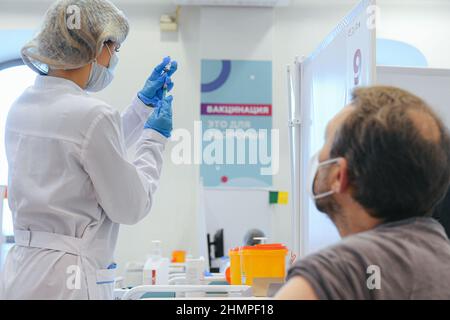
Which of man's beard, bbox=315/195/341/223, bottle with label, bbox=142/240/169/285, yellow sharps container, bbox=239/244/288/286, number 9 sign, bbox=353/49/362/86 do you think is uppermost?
number 9 sign, bbox=353/49/362/86

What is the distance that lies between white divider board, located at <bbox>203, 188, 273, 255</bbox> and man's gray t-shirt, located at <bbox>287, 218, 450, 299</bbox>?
343cm

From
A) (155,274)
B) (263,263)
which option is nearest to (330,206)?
(263,263)

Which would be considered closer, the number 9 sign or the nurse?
the nurse

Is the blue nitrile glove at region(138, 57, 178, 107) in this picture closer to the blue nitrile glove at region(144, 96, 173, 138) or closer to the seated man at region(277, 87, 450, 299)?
the blue nitrile glove at region(144, 96, 173, 138)

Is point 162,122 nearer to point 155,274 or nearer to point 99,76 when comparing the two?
point 99,76

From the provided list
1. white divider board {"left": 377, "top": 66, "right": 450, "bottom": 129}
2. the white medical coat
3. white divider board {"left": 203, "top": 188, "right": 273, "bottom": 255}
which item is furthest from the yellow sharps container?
white divider board {"left": 203, "top": 188, "right": 273, "bottom": 255}

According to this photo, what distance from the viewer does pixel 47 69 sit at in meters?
1.57

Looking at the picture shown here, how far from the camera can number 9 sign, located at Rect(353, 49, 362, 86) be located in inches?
70.6

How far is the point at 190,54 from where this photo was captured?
4.74 m

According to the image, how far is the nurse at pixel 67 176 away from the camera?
1402 mm

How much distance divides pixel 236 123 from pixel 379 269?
380 centimetres

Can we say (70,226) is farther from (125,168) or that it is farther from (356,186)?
(356,186)

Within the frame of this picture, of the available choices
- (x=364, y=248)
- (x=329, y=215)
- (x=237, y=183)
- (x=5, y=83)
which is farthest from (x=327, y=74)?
(x=5, y=83)
